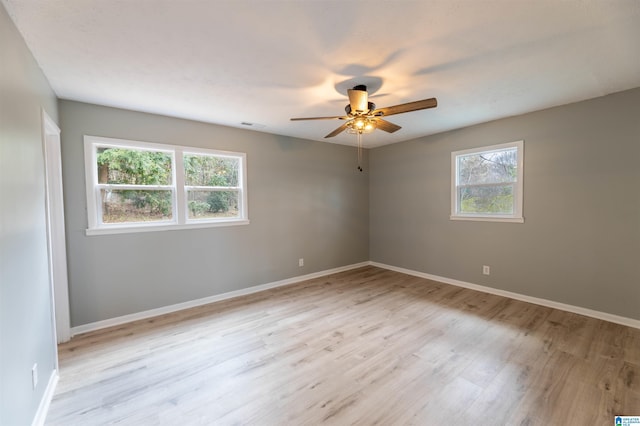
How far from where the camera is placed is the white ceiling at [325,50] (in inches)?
62.2

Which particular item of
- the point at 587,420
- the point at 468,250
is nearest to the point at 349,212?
the point at 468,250

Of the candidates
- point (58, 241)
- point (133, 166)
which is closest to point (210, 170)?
point (133, 166)

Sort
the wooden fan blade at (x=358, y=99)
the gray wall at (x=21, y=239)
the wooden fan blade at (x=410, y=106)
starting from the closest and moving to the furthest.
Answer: the gray wall at (x=21, y=239), the wooden fan blade at (x=410, y=106), the wooden fan blade at (x=358, y=99)

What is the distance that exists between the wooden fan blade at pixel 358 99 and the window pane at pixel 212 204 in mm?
2385

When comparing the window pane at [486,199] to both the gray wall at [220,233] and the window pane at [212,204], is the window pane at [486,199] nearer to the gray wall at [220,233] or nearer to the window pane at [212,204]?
the gray wall at [220,233]

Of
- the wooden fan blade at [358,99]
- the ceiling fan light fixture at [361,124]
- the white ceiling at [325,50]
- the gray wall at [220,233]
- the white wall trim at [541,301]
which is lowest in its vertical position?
the white wall trim at [541,301]

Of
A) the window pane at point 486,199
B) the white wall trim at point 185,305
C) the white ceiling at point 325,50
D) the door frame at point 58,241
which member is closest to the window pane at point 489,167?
the window pane at point 486,199

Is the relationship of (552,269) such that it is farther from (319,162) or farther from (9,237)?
(9,237)

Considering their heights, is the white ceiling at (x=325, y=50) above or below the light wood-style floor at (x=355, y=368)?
above

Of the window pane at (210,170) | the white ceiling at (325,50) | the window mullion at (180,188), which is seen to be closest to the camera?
the white ceiling at (325,50)

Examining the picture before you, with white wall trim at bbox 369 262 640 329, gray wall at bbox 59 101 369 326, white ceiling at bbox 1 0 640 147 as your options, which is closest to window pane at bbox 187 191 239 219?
gray wall at bbox 59 101 369 326

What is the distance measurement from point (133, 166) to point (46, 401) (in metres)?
2.35

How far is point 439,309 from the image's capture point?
3.42 meters

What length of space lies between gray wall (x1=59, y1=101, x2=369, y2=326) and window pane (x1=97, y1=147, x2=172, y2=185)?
0.60 ft
